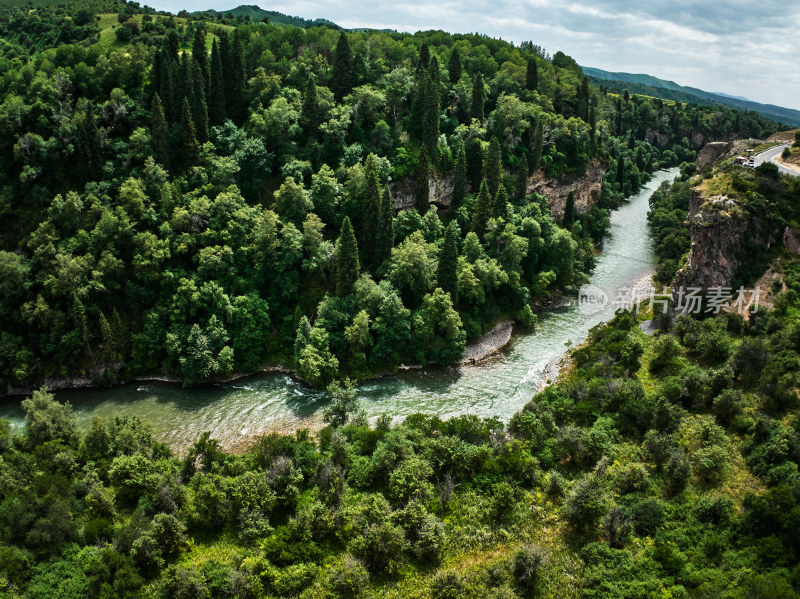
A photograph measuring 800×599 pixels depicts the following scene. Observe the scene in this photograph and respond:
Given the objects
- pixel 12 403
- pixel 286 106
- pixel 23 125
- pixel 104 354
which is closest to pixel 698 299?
pixel 286 106

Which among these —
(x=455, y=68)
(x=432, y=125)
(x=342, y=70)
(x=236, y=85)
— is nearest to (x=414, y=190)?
(x=432, y=125)

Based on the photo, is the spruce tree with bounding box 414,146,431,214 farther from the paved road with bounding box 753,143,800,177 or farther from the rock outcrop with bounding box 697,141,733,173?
the rock outcrop with bounding box 697,141,733,173

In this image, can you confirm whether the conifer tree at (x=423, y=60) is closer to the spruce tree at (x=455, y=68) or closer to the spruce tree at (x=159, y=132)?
the spruce tree at (x=455, y=68)

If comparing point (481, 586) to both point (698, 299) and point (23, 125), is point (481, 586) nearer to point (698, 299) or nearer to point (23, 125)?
point (698, 299)

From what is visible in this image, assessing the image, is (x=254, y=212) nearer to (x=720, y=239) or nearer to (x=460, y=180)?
(x=460, y=180)

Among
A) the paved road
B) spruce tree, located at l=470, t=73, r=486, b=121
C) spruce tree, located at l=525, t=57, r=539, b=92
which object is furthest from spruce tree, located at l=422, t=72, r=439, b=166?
the paved road

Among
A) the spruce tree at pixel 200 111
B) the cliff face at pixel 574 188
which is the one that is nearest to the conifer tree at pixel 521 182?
the cliff face at pixel 574 188
